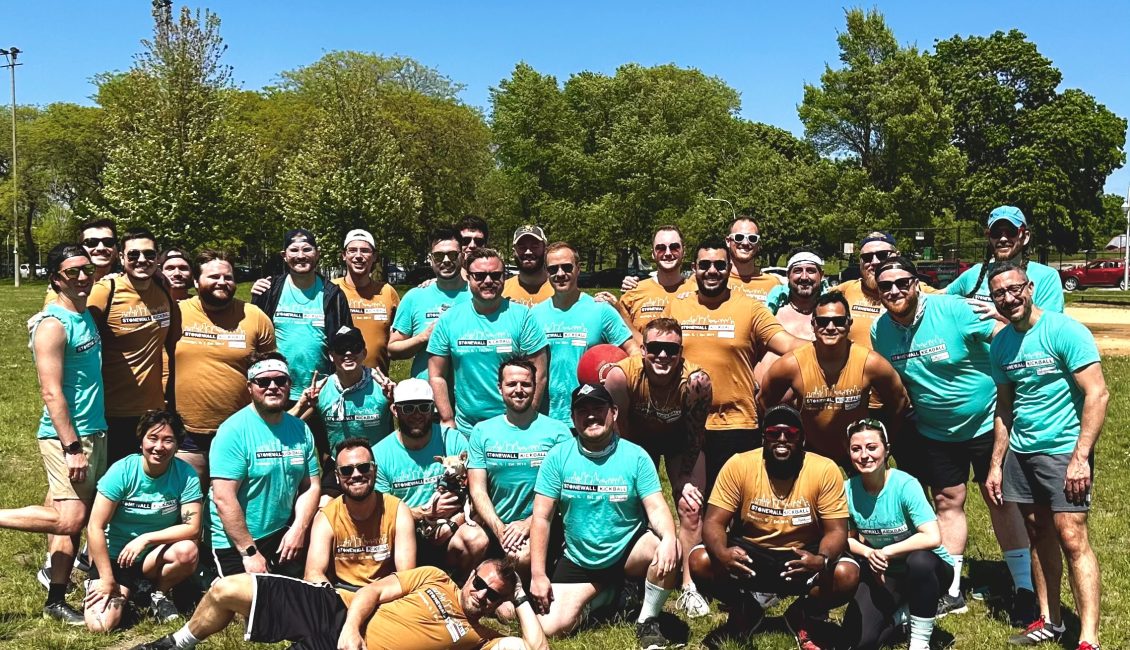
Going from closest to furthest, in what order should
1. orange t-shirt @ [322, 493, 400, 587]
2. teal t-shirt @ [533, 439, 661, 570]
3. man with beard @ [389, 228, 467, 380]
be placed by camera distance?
orange t-shirt @ [322, 493, 400, 587] → teal t-shirt @ [533, 439, 661, 570] → man with beard @ [389, 228, 467, 380]

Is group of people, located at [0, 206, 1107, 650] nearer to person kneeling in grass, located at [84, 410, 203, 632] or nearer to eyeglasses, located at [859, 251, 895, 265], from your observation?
person kneeling in grass, located at [84, 410, 203, 632]

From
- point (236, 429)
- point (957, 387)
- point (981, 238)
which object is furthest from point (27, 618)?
point (981, 238)

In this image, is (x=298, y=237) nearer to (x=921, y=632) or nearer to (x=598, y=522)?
(x=598, y=522)

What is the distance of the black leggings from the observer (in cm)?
544

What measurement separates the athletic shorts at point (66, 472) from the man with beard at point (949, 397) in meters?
5.38

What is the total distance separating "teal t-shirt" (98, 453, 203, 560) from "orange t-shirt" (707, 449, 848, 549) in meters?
3.46

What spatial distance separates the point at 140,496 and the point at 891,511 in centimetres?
472

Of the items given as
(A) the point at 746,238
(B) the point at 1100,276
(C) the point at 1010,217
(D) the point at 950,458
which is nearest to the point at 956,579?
(D) the point at 950,458

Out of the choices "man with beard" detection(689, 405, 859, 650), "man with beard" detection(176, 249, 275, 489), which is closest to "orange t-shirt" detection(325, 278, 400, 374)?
"man with beard" detection(176, 249, 275, 489)

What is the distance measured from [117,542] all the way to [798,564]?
434 cm

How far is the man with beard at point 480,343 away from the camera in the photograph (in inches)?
264

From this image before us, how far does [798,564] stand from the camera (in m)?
5.40

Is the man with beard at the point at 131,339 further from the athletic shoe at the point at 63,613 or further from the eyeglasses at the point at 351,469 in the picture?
the eyeglasses at the point at 351,469

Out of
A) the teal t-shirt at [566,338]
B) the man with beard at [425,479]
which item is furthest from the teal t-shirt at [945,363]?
the man with beard at [425,479]
